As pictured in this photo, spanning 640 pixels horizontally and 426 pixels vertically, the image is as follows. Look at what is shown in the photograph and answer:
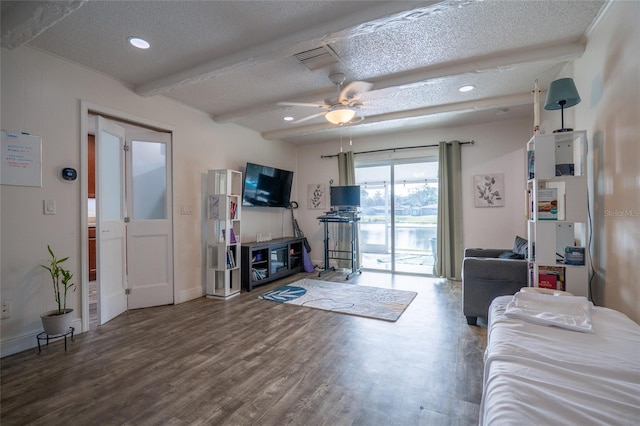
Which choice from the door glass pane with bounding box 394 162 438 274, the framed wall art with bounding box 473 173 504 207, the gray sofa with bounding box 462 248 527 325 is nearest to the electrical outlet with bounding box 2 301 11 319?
the gray sofa with bounding box 462 248 527 325

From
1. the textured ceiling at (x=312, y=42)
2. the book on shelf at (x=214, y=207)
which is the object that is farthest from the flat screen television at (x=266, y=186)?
the textured ceiling at (x=312, y=42)

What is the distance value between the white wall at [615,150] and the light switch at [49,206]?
457 cm

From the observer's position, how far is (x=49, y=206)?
8.80 feet

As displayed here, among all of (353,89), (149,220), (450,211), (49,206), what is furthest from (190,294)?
(450,211)

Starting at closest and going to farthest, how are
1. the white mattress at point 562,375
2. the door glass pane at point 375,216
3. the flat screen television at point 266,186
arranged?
1. the white mattress at point 562,375
2. the flat screen television at point 266,186
3. the door glass pane at point 375,216

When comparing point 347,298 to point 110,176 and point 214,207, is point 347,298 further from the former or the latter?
point 110,176

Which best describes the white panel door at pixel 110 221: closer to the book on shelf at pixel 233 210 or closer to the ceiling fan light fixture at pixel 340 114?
the book on shelf at pixel 233 210

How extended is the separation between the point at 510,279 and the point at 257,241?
366cm

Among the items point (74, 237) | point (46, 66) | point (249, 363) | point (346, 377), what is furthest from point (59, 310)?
point (346, 377)

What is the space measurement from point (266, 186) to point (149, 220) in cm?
208

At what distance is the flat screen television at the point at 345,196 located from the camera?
5.46 metres

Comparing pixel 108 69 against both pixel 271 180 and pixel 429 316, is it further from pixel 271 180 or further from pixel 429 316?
pixel 429 316

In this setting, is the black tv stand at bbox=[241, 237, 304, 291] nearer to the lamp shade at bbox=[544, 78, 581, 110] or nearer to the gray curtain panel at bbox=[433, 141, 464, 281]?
the gray curtain panel at bbox=[433, 141, 464, 281]

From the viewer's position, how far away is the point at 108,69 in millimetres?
2963
